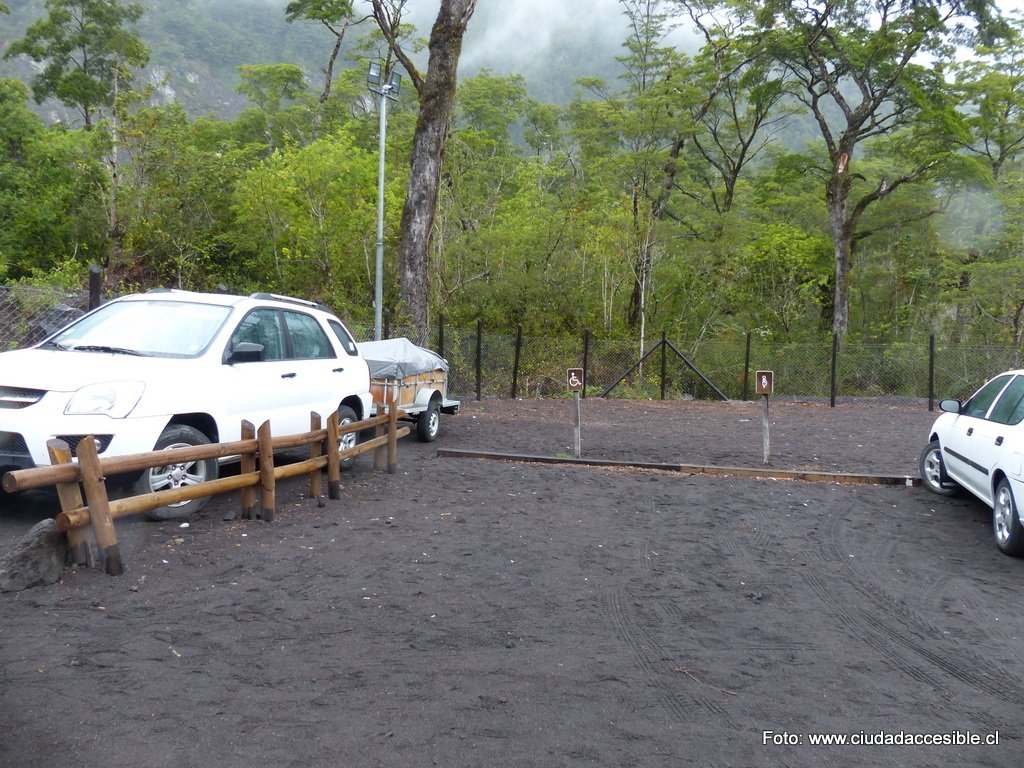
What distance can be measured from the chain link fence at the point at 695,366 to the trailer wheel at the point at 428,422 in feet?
19.3

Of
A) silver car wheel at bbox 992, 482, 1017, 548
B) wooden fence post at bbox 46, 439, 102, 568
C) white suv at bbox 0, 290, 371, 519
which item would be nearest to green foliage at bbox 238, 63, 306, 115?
white suv at bbox 0, 290, 371, 519

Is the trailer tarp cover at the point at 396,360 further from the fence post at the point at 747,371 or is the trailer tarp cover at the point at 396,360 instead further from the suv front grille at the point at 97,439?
the fence post at the point at 747,371

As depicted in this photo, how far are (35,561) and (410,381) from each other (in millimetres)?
7326

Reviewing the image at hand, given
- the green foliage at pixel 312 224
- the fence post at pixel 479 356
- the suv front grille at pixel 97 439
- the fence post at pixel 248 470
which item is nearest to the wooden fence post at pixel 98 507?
the suv front grille at pixel 97 439

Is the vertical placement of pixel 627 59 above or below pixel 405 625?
above

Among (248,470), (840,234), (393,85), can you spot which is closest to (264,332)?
(248,470)

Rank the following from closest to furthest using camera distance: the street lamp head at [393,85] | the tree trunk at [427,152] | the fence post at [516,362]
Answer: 1. the street lamp head at [393,85]
2. the tree trunk at [427,152]
3. the fence post at [516,362]

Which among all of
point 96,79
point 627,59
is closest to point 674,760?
point 627,59

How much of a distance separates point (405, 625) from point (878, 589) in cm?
357

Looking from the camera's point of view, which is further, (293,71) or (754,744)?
(293,71)

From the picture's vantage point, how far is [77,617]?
5027 millimetres

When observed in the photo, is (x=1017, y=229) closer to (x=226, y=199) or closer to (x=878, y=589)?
(x=226, y=199)

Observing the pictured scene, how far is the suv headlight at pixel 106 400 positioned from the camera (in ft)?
21.7

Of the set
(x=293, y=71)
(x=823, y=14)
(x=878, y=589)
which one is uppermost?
(x=293, y=71)
